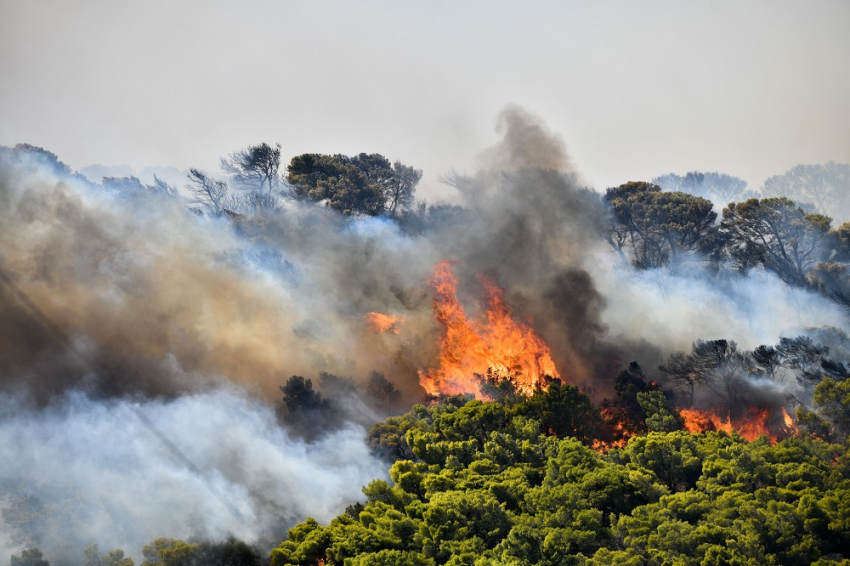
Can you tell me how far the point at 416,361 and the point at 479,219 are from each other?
55.2ft

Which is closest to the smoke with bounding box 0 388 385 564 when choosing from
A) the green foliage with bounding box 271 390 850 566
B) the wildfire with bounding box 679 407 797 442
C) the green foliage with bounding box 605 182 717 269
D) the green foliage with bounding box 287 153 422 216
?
the green foliage with bounding box 271 390 850 566

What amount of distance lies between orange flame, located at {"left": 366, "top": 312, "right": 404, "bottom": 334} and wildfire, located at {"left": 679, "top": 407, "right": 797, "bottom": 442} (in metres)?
26.3

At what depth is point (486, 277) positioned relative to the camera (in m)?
79.2

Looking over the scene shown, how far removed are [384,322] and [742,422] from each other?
31.9 metres

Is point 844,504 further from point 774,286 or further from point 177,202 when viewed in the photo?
point 177,202

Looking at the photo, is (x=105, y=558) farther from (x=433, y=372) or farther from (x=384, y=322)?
(x=384, y=322)

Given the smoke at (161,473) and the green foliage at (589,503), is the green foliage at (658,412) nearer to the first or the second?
the green foliage at (589,503)

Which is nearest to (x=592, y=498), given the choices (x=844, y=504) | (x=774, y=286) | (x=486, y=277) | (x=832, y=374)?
(x=844, y=504)

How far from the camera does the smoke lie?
49062 millimetres

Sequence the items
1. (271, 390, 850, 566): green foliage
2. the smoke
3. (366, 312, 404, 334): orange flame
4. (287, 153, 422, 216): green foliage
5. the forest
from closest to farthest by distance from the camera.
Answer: (271, 390, 850, 566): green foliage < the forest < the smoke < (366, 312, 404, 334): orange flame < (287, 153, 422, 216): green foliage

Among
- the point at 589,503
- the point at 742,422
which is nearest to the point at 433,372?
the point at 742,422

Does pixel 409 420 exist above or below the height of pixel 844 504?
above

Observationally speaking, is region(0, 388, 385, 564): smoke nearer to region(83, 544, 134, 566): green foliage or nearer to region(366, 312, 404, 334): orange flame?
region(83, 544, 134, 566): green foliage

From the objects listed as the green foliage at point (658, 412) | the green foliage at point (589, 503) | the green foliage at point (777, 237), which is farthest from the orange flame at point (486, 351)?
the green foliage at point (777, 237)
